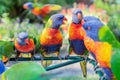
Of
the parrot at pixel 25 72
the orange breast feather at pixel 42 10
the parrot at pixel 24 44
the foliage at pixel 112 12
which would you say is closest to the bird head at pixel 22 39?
the parrot at pixel 24 44

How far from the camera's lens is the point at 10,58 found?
1171mm

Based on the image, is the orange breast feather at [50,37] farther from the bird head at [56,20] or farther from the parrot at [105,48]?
the parrot at [105,48]

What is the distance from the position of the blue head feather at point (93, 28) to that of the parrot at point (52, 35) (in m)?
0.20

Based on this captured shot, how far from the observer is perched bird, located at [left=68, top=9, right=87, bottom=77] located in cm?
108

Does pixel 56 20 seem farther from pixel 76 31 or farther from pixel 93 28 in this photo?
pixel 93 28

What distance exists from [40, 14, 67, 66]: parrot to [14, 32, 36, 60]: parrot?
0.04m

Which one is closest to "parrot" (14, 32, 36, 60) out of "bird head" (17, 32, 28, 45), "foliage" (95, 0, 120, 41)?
"bird head" (17, 32, 28, 45)

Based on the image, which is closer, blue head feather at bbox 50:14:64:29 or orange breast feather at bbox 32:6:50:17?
blue head feather at bbox 50:14:64:29

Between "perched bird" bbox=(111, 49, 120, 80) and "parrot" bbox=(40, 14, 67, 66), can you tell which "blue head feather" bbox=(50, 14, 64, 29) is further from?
"perched bird" bbox=(111, 49, 120, 80)

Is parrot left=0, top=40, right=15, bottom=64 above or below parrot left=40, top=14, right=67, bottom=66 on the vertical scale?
below

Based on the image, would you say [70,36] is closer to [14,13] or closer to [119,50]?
[119,50]

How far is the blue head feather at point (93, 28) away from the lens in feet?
2.89

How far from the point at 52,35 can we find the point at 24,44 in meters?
0.11

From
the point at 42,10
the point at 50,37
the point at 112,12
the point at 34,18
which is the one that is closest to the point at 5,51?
the point at 50,37
